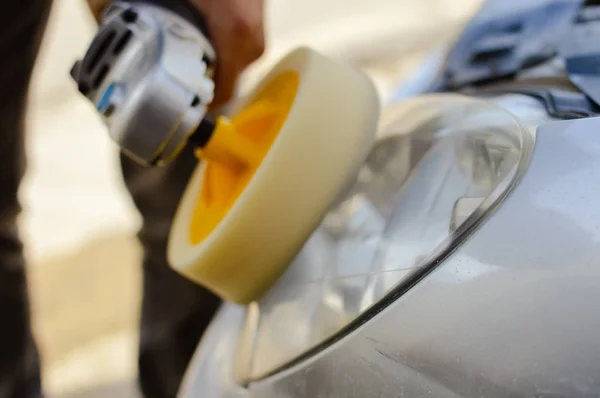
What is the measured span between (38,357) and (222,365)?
16.9 inches

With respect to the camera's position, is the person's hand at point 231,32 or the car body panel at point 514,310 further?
the person's hand at point 231,32

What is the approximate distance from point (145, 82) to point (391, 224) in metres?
0.15

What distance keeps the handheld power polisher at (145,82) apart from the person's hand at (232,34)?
0.07 m

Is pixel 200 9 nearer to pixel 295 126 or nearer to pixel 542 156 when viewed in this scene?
pixel 295 126

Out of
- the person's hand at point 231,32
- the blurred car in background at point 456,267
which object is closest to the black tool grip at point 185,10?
the person's hand at point 231,32

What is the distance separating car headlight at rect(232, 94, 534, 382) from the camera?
309mm

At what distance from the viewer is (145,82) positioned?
→ 30cm

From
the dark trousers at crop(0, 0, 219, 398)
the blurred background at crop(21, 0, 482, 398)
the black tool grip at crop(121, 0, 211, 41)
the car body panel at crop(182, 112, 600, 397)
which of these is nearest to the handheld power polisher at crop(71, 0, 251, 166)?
the black tool grip at crop(121, 0, 211, 41)

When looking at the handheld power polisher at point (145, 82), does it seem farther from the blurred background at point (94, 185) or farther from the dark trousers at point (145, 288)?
the blurred background at point (94, 185)

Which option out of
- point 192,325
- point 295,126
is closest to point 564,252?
point 295,126

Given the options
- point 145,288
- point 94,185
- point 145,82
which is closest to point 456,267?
point 145,82

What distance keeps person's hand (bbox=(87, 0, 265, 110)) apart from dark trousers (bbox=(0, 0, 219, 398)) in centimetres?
17

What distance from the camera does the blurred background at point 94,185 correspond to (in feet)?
2.62

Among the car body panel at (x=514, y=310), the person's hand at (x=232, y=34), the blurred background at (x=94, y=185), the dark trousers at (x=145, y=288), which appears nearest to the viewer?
the car body panel at (x=514, y=310)
